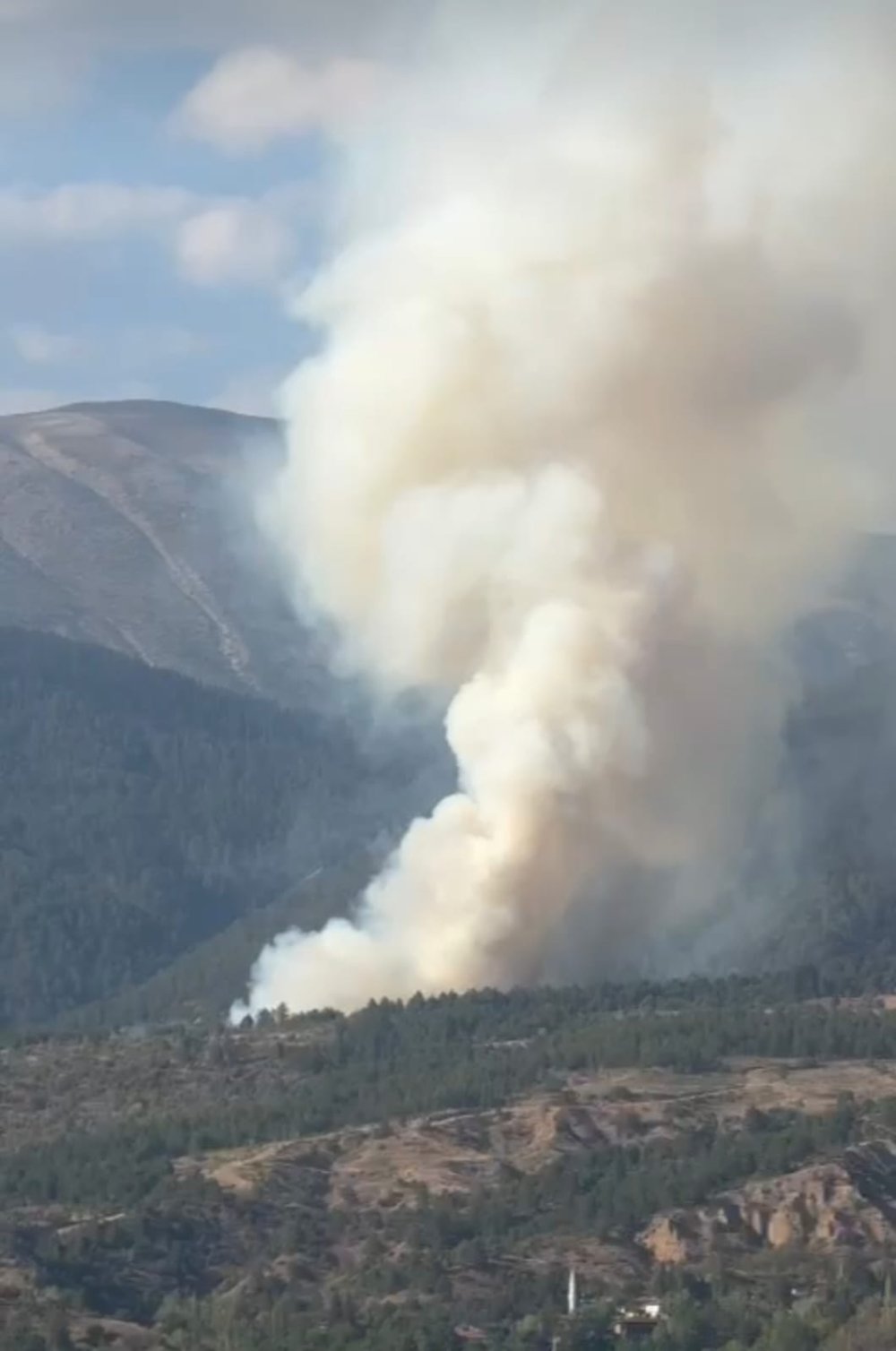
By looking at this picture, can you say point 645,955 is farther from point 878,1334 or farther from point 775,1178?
point 878,1334

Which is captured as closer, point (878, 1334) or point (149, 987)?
point (878, 1334)

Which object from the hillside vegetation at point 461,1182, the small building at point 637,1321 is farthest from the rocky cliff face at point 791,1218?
the small building at point 637,1321

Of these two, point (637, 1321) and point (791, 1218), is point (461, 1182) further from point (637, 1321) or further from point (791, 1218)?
point (637, 1321)

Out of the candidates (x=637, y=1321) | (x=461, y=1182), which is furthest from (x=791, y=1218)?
(x=637, y=1321)

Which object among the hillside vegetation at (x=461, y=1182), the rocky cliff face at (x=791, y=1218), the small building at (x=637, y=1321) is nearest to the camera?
the small building at (x=637, y=1321)

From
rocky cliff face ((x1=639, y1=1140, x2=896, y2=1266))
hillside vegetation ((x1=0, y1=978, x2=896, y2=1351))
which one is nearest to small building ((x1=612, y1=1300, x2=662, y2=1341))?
hillside vegetation ((x1=0, y1=978, x2=896, y2=1351))

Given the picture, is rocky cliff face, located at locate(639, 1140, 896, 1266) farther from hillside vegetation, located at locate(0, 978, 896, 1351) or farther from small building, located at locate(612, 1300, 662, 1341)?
small building, located at locate(612, 1300, 662, 1341)

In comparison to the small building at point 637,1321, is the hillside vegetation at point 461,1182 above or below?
above

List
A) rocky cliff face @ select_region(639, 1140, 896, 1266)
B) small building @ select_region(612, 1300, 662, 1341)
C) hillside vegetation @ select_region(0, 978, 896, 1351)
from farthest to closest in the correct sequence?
1. rocky cliff face @ select_region(639, 1140, 896, 1266)
2. hillside vegetation @ select_region(0, 978, 896, 1351)
3. small building @ select_region(612, 1300, 662, 1341)

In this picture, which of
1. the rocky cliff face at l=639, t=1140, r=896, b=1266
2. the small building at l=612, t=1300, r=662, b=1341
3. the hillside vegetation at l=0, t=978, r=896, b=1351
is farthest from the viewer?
the rocky cliff face at l=639, t=1140, r=896, b=1266

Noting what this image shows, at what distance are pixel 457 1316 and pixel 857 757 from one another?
92734mm

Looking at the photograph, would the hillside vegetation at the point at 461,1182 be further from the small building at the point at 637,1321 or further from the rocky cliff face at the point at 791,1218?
the small building at the point at 637,1321

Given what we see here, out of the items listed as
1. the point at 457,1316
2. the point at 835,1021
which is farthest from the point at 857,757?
the point at 457,1316

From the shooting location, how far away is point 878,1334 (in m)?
96.2
